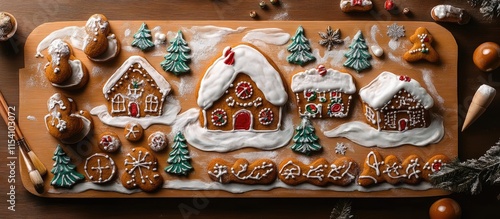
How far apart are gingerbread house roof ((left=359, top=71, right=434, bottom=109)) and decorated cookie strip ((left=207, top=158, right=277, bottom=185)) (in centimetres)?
52

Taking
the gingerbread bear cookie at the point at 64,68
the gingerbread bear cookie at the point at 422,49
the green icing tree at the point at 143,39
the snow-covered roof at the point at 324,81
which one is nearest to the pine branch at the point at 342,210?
the snow-covered roof at the point at 324,81

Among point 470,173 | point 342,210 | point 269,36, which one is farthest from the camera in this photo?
point 269,36

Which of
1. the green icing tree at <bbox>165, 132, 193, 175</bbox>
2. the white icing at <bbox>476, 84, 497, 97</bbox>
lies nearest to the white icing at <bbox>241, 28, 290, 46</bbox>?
the green icing tree at <bbox>165, 132, 193, 175</bbox>

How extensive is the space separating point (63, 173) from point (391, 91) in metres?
1.48

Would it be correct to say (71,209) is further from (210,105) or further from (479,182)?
(479,182)

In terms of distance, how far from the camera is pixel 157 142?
2457 mm

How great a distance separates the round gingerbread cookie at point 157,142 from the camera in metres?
2.46

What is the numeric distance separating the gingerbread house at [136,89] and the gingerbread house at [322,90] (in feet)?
1.92

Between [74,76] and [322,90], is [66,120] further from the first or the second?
[322,90]

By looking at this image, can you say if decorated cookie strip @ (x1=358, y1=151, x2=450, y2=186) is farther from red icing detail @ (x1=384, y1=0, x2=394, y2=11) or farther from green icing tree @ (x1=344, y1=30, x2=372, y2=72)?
red icing detail @ (x1=384, y1=0, x2=394, y2=11)

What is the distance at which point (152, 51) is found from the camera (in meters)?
2.51

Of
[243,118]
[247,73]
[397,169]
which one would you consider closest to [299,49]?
[247,73]

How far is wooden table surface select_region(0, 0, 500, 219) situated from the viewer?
2.53m

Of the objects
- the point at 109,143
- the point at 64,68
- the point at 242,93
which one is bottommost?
the point at 109,143
